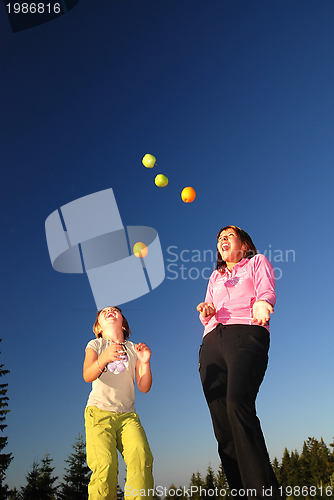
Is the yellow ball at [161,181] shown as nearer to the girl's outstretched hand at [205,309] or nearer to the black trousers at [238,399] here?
the girl's outstretched hand at [205,309]

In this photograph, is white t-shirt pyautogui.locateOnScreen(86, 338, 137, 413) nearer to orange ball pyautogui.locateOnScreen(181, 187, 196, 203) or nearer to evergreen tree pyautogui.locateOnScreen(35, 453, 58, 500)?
orange ball pyautogui.locateOnScreen(181, 187, 196, 203)

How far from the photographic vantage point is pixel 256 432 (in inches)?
87.7

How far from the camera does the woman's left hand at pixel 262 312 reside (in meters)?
2.55

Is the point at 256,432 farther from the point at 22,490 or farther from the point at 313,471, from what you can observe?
the point at 22,490

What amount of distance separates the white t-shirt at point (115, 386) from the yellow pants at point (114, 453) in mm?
68

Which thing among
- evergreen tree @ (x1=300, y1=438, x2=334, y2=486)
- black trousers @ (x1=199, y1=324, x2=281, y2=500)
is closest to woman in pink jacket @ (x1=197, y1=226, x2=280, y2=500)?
black trousers @ (x1=199, y1=324, x2=281, y2=500)

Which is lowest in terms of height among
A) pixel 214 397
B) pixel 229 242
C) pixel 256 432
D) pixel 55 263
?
pixel 256 432

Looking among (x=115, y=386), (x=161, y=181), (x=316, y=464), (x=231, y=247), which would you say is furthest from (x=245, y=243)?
(x=161, y=181)

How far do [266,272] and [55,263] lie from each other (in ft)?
22.1

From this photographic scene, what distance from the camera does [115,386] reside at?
3.19m

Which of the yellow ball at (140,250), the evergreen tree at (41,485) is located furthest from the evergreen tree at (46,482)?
the yellow ball at (140,250)

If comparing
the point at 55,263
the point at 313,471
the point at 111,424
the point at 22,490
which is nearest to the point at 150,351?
the point at 111,424

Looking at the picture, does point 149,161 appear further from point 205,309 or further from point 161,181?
point 205,309

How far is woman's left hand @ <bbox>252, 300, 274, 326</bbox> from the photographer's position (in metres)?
2.55
